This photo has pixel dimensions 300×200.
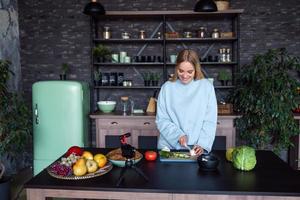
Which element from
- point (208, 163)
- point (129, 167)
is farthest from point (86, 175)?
point (208, 163)

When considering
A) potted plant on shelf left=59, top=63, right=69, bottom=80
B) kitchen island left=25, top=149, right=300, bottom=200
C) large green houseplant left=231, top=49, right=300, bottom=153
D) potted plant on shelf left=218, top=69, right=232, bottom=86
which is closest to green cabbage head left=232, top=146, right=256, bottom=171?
kitchen island left=25, top=149, right=300, bottom=200

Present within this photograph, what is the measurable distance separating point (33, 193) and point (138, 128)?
282 cm

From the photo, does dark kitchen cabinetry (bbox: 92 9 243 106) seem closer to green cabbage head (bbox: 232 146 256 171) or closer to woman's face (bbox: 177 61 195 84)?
woman's face (bbox: 177 61 195 84)

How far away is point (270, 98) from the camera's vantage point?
377 cm

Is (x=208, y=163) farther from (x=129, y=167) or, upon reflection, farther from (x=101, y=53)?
(x=101, y=53)

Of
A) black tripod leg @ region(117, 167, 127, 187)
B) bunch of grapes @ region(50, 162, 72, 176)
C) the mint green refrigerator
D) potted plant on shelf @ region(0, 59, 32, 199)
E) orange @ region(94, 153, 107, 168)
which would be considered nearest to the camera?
black tripod leg @ region(117, 167, 127, 187)

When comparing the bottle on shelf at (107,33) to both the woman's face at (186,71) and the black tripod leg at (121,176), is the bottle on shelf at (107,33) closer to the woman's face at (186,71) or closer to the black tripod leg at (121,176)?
the woman's face at (186,71)

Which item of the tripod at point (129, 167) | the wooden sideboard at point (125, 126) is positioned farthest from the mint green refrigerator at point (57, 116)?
the tripod at point (129, 167)

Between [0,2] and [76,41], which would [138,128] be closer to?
[76,41]

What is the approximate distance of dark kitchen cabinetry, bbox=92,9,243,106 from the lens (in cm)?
477

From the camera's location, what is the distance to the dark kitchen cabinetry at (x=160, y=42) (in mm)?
4773

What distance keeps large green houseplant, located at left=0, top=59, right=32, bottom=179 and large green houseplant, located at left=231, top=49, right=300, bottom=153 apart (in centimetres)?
274

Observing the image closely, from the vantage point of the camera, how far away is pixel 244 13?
488 centimetres

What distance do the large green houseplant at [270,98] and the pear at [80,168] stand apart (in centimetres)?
266
